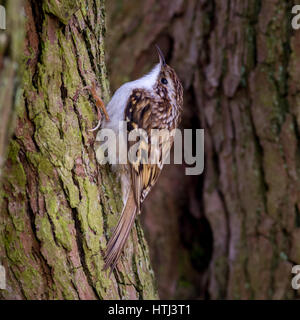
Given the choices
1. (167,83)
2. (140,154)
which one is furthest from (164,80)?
(140,154)

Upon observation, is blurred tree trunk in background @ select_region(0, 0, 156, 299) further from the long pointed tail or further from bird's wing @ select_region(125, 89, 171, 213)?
bird's wing @ select_region(125, 89, 171, 213)

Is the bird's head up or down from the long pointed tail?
up

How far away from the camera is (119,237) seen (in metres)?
1.88

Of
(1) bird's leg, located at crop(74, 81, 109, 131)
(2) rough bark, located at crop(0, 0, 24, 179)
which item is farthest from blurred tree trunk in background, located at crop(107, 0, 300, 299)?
(2) rough bark, located at crop(0, 0, 24, 179)

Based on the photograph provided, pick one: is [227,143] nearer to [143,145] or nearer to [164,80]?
[164,80]

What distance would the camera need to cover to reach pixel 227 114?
267 centimetres

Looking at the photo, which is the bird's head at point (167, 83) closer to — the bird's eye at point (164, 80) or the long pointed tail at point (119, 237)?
the bird's eye at point (164, 80)

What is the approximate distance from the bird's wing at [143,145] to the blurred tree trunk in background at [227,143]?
1.68 feet

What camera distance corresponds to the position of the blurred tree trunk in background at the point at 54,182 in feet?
5.43

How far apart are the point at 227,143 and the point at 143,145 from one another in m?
0.67

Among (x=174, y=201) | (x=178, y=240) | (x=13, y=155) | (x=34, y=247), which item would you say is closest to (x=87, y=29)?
(x=13, y=155)

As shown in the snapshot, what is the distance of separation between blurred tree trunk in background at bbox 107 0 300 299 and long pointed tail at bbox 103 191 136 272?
2.84 ft

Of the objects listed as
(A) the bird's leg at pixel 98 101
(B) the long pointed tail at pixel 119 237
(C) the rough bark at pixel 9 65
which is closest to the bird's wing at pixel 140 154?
(B) the long pointed tail at pixel 119 237

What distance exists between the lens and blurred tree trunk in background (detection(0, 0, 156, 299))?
5.43 ft
